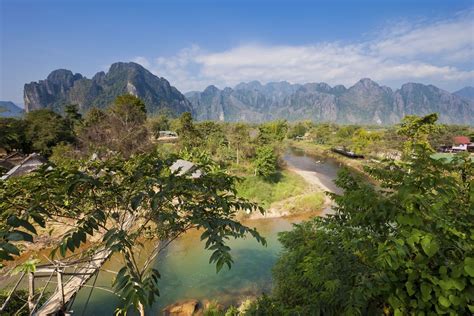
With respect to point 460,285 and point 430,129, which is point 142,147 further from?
point 430,129

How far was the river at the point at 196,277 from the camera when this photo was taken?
12.0 metres

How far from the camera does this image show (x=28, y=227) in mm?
2033

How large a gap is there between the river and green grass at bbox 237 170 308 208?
6.08 meters

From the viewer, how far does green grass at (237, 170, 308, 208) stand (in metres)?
24.9

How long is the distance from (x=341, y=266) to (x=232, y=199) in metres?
2.10

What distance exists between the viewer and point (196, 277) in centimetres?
1391

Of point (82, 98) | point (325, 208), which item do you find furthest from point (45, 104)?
point (325, 208)

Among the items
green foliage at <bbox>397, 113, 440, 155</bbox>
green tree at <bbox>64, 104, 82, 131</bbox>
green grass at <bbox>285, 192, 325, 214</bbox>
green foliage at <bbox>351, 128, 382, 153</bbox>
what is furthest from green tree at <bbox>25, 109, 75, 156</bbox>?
green foliage at <bbox>351, 128, 382, 153</bbox>

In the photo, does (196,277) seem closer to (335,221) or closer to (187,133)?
(335,221)

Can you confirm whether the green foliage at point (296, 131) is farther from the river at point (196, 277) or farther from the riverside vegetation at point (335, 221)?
the riverside vegetation at point (335, 221)

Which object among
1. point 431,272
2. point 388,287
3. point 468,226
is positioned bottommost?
point 388,287

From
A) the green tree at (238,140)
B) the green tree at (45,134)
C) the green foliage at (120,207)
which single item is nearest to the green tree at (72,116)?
the green tree at (45,134)

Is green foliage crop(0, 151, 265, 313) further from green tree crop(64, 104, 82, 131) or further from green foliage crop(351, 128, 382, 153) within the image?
green tree crop(64, 104, 82, 131)

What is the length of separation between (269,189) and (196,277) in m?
13.9
